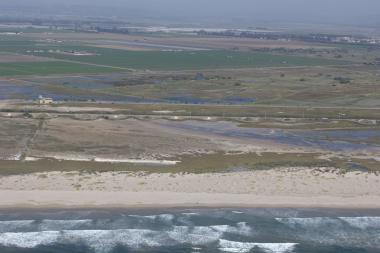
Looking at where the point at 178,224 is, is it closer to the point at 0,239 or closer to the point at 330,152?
the point at 0,239

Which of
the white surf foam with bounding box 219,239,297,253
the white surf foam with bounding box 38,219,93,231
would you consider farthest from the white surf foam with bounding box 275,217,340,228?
the white surf foam with bounding box 38,219,93,231

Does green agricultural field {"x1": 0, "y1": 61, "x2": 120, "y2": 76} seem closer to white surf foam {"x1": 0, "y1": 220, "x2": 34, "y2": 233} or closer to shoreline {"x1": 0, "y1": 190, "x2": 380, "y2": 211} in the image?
shoreline {"x1": 0, "y1": 190, "x2": 380, "y2": 211}

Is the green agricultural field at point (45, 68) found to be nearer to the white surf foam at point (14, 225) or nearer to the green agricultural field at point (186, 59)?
the green agricultural field at point (186, 59)

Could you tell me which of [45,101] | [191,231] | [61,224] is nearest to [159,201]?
[191,231]

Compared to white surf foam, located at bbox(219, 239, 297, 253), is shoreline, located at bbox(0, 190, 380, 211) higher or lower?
higher

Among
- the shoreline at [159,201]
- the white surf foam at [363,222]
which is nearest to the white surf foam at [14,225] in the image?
the shoreline at [159,201]
